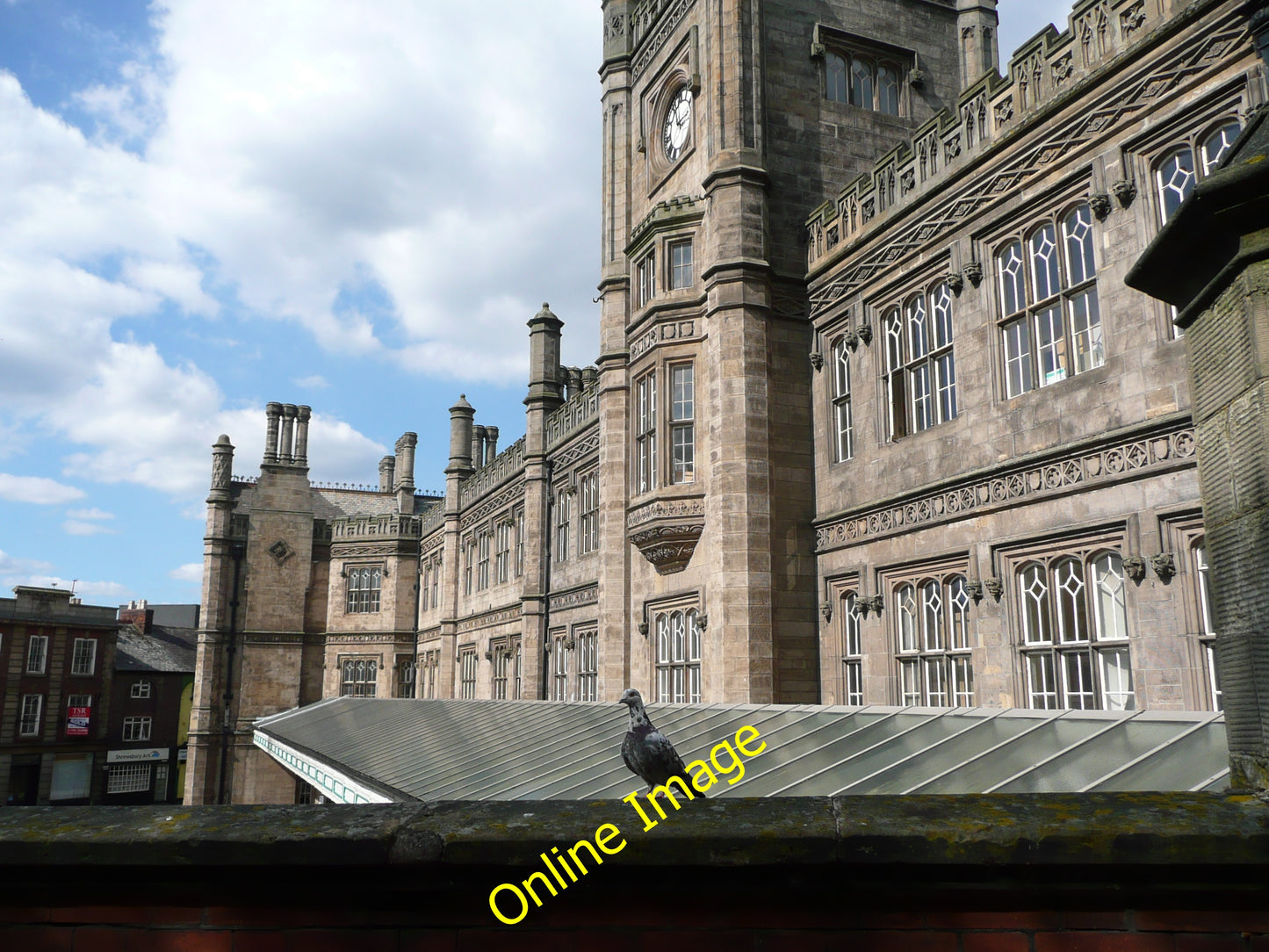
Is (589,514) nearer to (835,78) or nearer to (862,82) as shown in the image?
(835,78)

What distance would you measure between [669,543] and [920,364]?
5.64 meters

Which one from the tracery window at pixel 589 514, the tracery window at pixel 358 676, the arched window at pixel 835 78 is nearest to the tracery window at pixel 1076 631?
the arched window at pixel 835 78

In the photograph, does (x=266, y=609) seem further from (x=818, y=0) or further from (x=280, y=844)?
(x=280, y=844)

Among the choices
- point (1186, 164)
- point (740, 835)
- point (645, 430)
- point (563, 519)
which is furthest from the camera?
point (563, 519)

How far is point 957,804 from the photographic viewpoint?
270 centimetres

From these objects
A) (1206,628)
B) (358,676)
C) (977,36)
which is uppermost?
(977,36)

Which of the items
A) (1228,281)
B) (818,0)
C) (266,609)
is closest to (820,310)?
(818,0)

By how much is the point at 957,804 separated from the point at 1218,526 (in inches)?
50.8

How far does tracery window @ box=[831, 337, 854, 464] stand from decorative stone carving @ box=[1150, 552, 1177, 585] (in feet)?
19.6

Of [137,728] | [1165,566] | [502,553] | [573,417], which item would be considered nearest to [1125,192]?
[1165,566]

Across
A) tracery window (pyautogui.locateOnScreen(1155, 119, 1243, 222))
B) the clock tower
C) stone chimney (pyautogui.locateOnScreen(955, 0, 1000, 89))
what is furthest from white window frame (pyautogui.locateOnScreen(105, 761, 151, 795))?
tracery window (pyautogui.locateOnScreen(1155, 119, 1243, 222))

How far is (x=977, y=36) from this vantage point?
18828 millimetres

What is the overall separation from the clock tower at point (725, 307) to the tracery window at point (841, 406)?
0.59 meters

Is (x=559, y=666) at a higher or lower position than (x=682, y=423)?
lower
